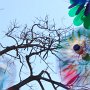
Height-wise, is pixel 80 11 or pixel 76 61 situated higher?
pixel 80 11

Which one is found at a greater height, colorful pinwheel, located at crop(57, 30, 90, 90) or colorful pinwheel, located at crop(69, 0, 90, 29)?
colorful pinwheel, located at crop(69, 0, 90, 29)

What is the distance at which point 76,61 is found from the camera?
295cm

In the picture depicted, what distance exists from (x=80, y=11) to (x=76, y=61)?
66 centimetres

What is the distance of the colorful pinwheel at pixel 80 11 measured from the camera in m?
3.08

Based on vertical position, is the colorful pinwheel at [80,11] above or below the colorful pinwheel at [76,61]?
above

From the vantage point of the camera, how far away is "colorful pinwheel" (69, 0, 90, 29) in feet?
10.1

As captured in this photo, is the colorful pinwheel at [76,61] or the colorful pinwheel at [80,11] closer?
the colorful pinwheel at [76,61]

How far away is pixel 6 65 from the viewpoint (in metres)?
3.25

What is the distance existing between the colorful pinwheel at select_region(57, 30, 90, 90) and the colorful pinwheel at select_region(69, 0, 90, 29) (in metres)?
0.16

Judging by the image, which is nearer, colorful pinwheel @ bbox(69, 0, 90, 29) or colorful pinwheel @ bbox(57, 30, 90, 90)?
colorful pinwheel @ bbox(57, 30, 90, 90)

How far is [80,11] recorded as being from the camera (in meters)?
3.12

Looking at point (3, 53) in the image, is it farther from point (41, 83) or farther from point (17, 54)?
point (41, 83)

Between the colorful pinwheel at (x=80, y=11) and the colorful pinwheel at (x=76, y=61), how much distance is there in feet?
0.51

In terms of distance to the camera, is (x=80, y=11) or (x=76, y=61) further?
(x=80, y=11)
